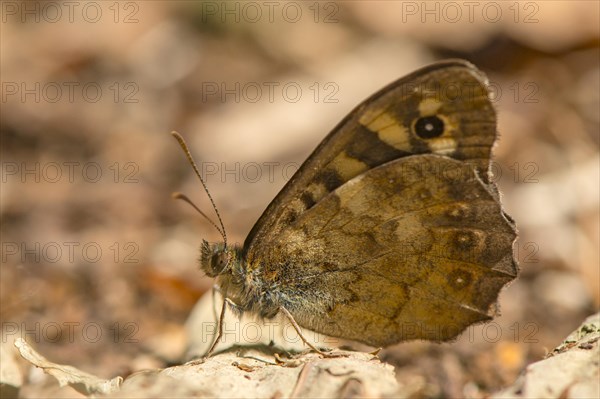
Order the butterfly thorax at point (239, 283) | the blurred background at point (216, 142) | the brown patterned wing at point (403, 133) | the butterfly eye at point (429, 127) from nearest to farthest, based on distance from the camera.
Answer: the brown patterned wing at point (403, 133), the butterfly eye at point (429, 127), the butterfly thorax at point (239, 283), the blurred background at point (216, 142)

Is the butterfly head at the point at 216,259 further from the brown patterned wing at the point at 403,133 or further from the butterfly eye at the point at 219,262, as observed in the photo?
the brown patterned wing at the point at 403,133

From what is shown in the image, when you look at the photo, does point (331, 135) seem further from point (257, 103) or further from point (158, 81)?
point (158, 81)

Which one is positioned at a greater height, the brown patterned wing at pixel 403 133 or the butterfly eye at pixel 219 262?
the brown patterned wing at pixel 403 133

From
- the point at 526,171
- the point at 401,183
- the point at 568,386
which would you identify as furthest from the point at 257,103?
the point at 568,386

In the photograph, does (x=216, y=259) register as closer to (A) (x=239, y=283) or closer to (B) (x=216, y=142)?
(A) (x=239, y=283)

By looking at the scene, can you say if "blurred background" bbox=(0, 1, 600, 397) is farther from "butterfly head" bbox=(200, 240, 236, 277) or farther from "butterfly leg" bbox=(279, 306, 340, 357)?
"butterfly leg" bbox=(279, 306, 340, 357)

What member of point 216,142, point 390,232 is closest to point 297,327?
point 390,232

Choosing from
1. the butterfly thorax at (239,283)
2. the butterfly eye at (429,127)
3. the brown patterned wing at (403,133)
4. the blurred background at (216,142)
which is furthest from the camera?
the blurred background at (216,142)

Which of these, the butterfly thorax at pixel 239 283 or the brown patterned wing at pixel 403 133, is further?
the butterfly thorax at pixel 239 283

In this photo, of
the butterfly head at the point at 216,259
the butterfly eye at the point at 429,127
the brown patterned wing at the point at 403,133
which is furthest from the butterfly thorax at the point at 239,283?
the butterfly eye at the point at 429,127
